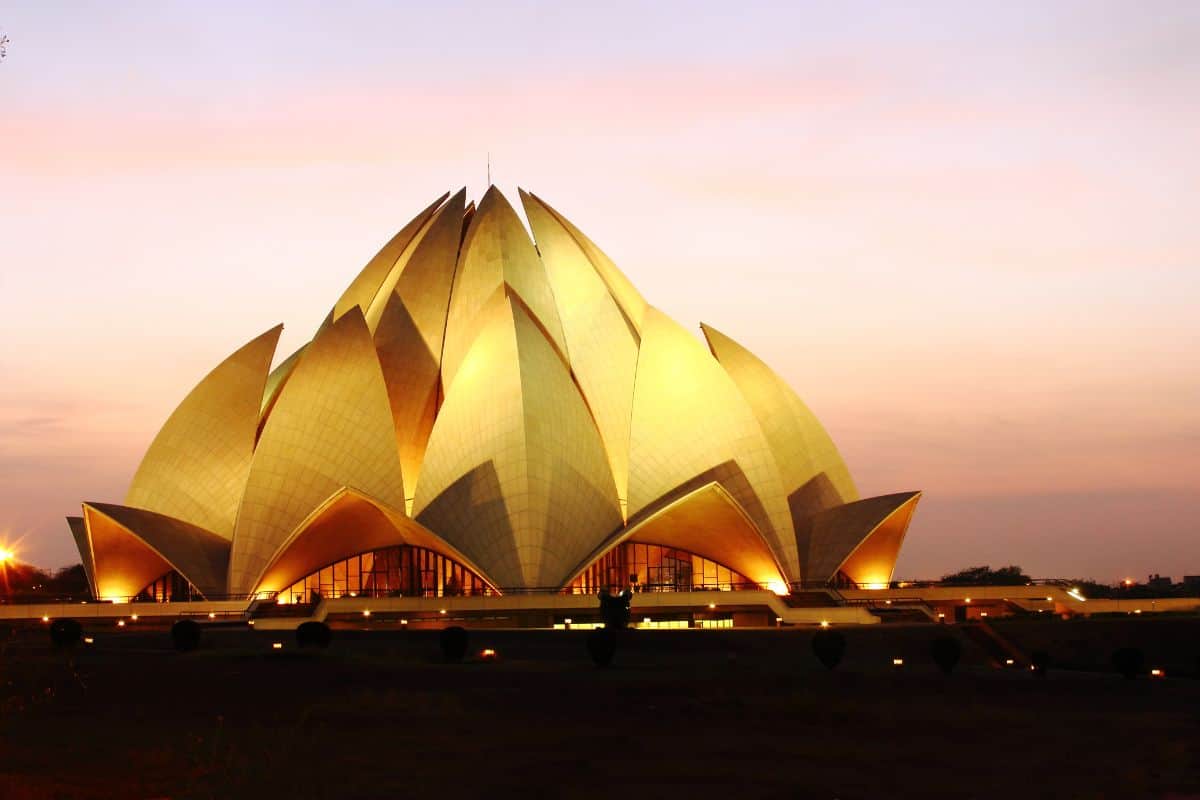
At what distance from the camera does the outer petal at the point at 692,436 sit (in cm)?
4156

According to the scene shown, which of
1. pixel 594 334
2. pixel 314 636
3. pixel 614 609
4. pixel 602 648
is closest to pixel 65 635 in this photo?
pixel 314 636

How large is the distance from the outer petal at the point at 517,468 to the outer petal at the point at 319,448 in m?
1.81

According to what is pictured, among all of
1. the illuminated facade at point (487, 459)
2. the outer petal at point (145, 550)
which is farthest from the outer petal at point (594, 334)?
the outer petal at point (145, 550)

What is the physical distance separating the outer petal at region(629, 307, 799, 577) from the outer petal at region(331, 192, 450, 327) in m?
9.62

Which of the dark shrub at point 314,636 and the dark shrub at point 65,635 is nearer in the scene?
the dark shrub at point 65,635

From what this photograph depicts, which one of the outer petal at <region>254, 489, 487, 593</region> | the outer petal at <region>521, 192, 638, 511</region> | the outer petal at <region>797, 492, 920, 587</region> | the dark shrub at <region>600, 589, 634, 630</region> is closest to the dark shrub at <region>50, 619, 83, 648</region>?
the dark shrub at <region>600, 589, 634, 630</region>

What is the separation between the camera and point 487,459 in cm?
3916

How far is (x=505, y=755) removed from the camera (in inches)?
619

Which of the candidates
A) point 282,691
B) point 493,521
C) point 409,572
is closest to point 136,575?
point 409,572

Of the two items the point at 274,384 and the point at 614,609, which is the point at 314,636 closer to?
the point at 614,609

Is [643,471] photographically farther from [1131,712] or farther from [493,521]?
[1131,712]

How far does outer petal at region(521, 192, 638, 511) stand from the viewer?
42.4 meters

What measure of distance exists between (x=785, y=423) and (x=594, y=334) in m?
8.02

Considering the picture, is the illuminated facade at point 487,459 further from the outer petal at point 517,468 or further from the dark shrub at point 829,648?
the dark shrub at point 829,648
